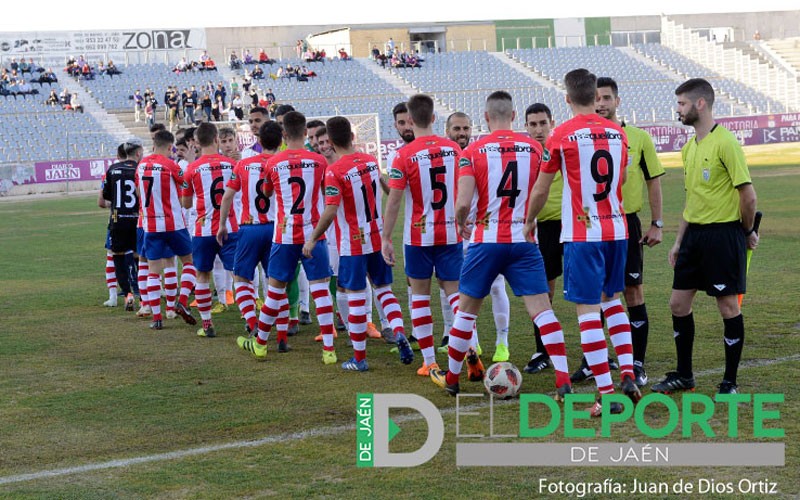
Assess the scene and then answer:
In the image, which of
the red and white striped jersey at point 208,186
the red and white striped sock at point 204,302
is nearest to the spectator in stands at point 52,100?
the red and white striped jersey at point 208,186

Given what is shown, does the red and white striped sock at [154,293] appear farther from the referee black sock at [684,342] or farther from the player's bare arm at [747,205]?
the player's bare arm at [747,205]

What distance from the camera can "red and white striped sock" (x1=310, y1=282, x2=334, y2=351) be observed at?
9.25 metres

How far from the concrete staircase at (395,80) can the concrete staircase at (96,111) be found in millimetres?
14757

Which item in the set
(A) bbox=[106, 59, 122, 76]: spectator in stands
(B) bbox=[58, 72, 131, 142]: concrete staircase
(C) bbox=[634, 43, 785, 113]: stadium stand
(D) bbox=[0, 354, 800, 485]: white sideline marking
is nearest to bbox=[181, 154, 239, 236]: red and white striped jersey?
(D) bbox=[0, 354, 800, 485]: white sideline marking

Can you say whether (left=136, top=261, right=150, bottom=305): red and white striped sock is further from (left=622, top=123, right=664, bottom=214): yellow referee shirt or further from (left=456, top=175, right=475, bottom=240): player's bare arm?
(left=622, top=123, right=664, bottom=214): yellow referee shirt

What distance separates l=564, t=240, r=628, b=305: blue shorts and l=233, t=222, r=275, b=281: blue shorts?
389 cm

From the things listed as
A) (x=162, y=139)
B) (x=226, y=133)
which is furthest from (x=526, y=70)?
(x=162, y=139)

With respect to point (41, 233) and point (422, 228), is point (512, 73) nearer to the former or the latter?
point (41, 233)

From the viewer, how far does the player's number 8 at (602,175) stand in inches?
272

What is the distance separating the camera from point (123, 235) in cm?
1329

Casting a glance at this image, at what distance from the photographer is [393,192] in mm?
8109

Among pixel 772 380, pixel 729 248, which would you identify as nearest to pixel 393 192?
pixel 729 248

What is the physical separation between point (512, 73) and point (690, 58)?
39.7 ft

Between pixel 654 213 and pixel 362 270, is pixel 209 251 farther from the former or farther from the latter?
pixel 654 213
